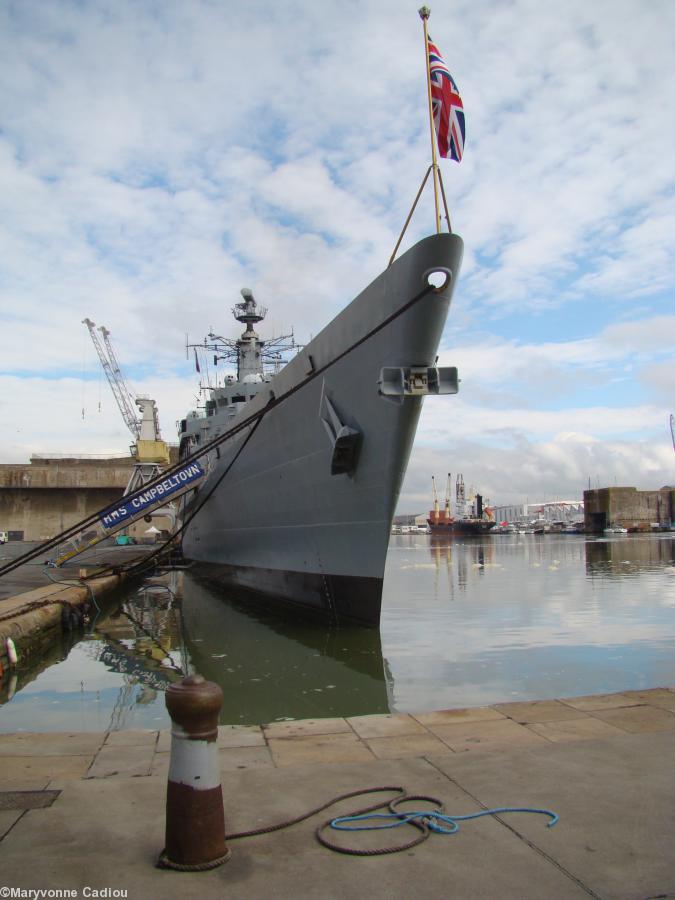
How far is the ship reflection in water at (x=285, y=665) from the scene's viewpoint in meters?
6.38

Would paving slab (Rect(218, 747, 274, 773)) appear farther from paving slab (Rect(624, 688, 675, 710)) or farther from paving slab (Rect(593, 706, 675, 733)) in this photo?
paving slab (Rect(624, 688, 675, 710))

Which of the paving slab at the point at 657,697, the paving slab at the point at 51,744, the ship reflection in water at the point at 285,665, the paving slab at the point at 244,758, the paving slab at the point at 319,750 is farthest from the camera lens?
the ship reflection in water at the point at 285,665

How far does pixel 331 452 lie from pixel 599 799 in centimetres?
733

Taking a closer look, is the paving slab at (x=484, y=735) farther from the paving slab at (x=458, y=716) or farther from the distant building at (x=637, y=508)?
the distant building at (x=637, y=508)

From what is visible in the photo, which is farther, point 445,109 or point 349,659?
point 349,659

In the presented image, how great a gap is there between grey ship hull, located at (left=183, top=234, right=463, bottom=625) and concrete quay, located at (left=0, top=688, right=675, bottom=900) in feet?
16.7

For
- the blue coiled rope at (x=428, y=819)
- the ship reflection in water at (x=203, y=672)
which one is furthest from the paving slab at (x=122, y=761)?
the ship reflection in water at (x=203, y=672)

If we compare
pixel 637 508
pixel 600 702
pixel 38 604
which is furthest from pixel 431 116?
pixel 637 508

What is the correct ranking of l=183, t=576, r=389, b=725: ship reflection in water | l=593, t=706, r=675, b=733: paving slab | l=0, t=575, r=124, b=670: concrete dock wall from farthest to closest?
l=0, t=575, r=124, b=670: concrete dock wall → l=183, t=576, r=389, b=725: ship reflection in water → l=593, t=706, r=675, b=733: paving slab

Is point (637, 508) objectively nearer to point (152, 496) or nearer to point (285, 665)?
point (152, 496)

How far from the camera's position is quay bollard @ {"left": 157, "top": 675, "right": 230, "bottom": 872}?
7.57ft

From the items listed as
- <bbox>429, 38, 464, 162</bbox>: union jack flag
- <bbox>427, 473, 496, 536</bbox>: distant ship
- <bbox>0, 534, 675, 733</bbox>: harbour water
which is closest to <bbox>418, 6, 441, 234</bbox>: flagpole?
<bbox>429, 38, 464, 162</bbox>: union jack flag

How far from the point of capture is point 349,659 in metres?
→ 8.53

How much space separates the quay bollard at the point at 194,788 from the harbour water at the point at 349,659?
3.48 metres
